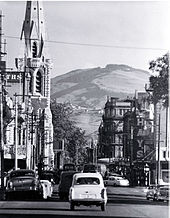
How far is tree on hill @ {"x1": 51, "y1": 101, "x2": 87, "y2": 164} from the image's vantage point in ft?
549

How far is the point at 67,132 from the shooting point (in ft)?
555

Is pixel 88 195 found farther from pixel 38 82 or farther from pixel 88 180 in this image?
pixel 38 82

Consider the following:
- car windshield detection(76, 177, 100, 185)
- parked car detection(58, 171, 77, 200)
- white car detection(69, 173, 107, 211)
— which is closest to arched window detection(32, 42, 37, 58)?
parked car detection(58, 171, 77, 200)

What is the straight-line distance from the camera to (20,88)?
126250 mm

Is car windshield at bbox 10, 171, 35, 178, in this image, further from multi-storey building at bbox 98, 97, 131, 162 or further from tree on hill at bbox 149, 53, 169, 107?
multi-storey building at bbox 98, 97, 131, 162

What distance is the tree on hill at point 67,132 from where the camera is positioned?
167375 millimetres

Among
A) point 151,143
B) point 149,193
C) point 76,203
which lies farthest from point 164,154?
point 76,203

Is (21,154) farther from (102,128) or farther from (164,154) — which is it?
(102,128)

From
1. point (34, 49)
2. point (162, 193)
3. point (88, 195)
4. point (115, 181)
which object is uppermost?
point (34, 49)

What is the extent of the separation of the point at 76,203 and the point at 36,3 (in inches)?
5228

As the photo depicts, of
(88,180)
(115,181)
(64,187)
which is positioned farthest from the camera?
(115,181)

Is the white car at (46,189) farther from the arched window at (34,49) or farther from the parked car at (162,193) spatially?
the arched window at (34,49)

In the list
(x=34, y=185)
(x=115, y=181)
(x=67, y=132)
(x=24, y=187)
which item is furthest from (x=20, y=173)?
(x=67, y=132)

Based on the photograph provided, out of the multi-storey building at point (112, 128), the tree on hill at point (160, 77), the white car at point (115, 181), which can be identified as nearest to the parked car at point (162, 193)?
the tree on hill at point (160, 77)
